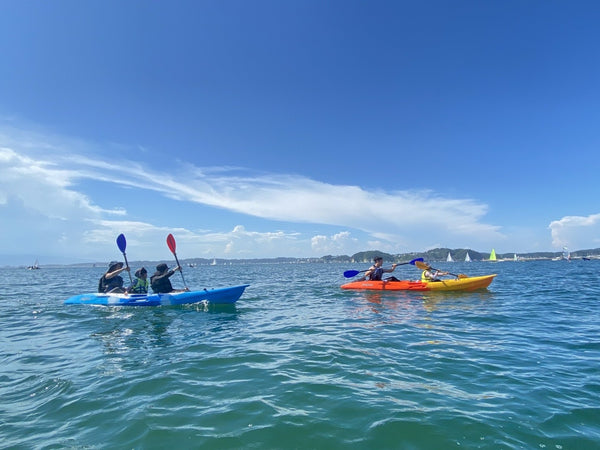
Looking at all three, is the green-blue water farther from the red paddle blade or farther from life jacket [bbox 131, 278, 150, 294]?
the red paddle blade

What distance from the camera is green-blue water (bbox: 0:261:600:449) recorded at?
411 cm

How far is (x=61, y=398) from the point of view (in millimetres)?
5367

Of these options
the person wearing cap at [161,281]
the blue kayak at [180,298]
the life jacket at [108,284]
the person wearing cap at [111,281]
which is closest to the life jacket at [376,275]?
the blue kayak at [180,298]

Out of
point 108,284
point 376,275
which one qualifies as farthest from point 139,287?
point 376,275

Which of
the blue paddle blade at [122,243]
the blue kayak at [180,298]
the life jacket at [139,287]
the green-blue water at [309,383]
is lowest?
the green-blue water at [309,383]

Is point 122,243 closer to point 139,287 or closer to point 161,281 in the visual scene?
point 139,287

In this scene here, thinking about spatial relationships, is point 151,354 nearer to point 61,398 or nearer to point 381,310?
point 61,398

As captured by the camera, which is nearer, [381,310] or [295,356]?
[295,356]

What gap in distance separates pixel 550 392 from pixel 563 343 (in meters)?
3.61

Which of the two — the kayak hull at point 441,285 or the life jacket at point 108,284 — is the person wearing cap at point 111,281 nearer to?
the life jacket at point 108,284

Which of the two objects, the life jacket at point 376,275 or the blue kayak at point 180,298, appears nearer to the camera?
the blue kayak at point 180,298

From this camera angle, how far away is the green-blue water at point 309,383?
13.5 feet

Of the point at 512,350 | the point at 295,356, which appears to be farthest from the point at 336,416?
the point at 512,350

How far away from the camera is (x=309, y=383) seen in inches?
223
